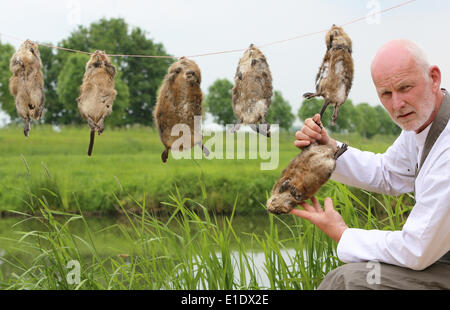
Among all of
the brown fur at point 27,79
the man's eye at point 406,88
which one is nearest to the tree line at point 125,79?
the brown fur at point 27,79

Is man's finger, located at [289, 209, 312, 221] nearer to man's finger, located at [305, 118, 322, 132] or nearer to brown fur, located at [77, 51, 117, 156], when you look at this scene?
man's finger, located at [305, 118, 322, 132]

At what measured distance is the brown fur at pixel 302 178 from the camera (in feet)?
7.21

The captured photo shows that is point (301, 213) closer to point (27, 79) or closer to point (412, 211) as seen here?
point (412, 211)

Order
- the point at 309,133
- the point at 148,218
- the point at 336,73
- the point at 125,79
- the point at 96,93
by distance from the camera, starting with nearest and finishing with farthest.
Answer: the point at 309,133
the point at 336,73
the point at 96,93
the point at 148,218
the point at 125,79

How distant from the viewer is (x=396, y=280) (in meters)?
2.17

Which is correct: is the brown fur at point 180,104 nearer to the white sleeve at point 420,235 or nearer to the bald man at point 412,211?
the bald man at point 412,211

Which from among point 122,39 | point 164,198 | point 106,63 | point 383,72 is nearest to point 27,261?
point 164,198

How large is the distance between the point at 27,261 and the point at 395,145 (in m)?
8.22

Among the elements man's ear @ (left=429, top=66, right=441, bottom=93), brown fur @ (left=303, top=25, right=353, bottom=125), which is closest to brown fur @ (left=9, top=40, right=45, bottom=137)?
brown fur @ (left=303, top=25, right=353, bottom=125)

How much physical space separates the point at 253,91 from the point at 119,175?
9186mm

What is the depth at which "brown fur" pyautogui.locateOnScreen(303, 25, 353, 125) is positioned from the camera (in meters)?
2.67

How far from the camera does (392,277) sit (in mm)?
2174

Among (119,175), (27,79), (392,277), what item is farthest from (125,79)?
(392,277)

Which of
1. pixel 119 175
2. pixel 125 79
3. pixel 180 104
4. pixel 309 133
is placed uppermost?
pixel 125 79
